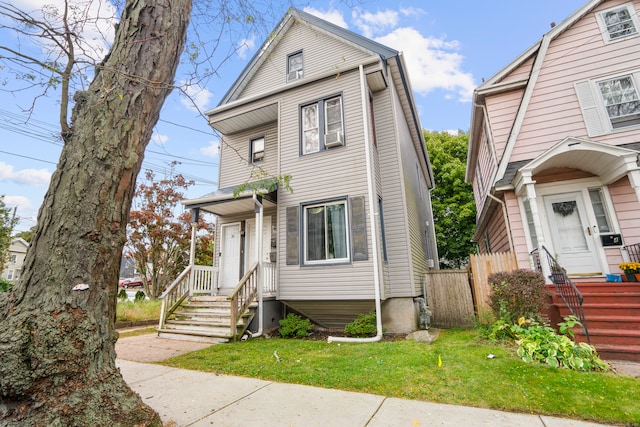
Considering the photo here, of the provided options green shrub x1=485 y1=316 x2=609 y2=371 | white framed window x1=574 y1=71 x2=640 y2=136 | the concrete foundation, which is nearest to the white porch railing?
the concrete foundation

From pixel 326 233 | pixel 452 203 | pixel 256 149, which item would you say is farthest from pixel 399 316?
pixel 452 203

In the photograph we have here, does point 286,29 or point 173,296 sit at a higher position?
point 286,29

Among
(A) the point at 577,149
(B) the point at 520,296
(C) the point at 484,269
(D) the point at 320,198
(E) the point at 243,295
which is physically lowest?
(B) the point at 520,296

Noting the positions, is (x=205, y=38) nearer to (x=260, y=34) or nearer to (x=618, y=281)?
(x=260, y=34)

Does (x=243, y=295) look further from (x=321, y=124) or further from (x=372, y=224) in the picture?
(x=321, y=124)

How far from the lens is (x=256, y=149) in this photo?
10219mm

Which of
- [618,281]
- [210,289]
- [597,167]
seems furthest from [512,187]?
[210,289]

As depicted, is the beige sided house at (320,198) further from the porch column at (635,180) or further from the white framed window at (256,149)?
the porch column at (635,180)

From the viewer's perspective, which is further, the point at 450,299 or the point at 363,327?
the point at 450,299

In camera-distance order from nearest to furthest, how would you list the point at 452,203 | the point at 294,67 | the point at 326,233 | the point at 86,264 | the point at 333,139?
the point at 86,264
the point at 326,233
the point at 333,139
the point at 294,67
the point at 452,203

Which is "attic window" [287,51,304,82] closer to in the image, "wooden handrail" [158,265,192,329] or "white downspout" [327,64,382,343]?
"white downspout" [327,64,382,343]

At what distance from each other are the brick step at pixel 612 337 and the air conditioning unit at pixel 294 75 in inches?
384

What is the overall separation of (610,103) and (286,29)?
9731 mm

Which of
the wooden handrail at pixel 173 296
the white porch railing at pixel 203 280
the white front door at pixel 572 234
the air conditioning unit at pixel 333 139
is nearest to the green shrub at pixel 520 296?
the white front door at pixel 572 234
